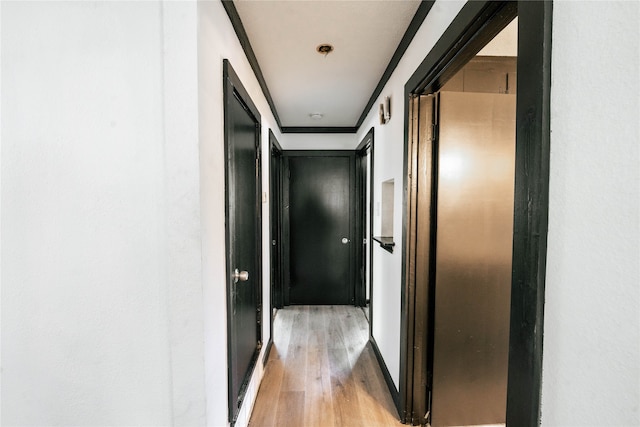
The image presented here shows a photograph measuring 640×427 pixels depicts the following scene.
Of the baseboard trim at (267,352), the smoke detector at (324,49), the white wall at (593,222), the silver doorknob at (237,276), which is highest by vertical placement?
the smoke detector at (324,49)

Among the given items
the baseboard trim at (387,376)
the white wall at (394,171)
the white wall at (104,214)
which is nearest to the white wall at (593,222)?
the white wall at (394,171)

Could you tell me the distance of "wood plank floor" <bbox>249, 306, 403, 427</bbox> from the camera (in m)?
1.92

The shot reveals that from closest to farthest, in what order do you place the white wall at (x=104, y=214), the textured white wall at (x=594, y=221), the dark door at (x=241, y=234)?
the textured white wall at (x=594, y=221)
the white wall at (x=104, y=214)
the dark door at (x=241, y=234)

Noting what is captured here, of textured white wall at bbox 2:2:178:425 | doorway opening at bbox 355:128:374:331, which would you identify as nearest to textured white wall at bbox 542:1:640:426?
textured white wall at bbox 2:2:178:425

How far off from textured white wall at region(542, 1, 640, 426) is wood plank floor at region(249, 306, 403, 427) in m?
1.49

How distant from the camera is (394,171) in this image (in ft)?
7.06

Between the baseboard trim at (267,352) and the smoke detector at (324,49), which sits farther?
the baseboard trim at (267,352)

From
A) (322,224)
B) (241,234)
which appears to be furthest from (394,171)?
(322,224)

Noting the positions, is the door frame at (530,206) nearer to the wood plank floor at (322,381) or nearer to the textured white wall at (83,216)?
the textured white wall at (83,216)

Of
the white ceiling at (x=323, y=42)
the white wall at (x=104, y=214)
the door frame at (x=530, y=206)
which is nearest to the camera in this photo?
the door frame at (x=530, y=206)

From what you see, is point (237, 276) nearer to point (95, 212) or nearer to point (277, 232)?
point (95, 212)

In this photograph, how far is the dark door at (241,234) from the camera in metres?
1.44

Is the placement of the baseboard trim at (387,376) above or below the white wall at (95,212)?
below

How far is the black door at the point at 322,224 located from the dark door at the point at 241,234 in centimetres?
173
